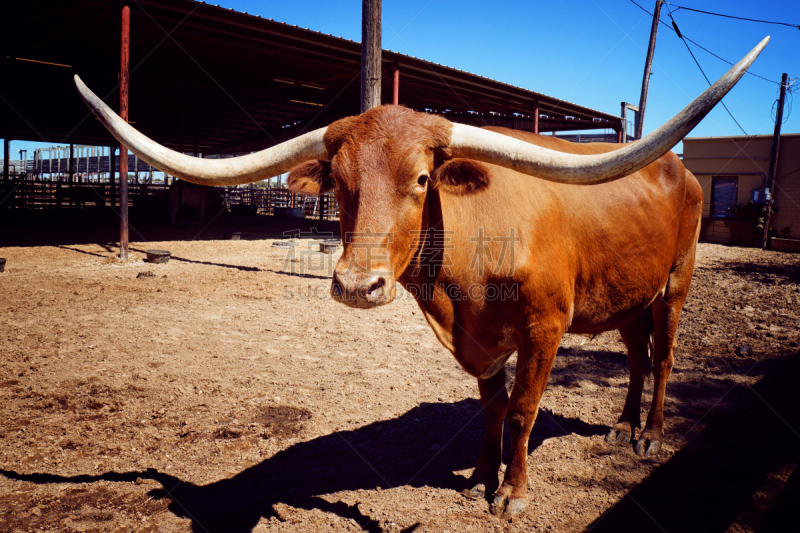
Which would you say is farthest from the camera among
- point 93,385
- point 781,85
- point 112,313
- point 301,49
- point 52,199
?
point 52,199

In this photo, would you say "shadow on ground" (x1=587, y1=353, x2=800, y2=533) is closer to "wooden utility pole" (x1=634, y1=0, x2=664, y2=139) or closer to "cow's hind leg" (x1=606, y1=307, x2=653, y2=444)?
"cow's hind leg" (x1=606, y1=307, x2=653, y2=444)

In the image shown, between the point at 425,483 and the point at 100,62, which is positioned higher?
the point at 100,62

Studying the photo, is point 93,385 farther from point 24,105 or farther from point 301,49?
point 24,105

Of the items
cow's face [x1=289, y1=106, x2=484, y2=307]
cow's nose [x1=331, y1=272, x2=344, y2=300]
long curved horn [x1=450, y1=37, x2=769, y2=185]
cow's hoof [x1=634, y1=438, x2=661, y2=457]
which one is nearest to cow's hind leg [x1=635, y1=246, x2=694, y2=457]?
cow's hoof [x1=634, y1=438, x2=661, y2=457]

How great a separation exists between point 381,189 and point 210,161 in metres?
0.96

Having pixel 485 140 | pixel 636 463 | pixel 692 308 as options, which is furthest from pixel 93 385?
pixel 692 308

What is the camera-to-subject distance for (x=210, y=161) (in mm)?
2373

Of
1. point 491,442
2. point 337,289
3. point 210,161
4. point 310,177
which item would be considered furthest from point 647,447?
point 210,161

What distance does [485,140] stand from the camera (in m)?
2.24

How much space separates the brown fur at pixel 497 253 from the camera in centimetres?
209

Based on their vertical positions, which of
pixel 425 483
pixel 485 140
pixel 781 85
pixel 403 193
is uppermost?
pixel 781 85

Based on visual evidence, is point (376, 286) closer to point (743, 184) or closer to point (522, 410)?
point (522, 410)

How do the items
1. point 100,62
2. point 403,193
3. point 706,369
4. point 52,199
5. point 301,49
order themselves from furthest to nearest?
1. point 52,199
2. point 100,62
3. point 301,49
4. point 706,369
5. point 403,193

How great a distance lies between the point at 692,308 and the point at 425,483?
5838 mm
